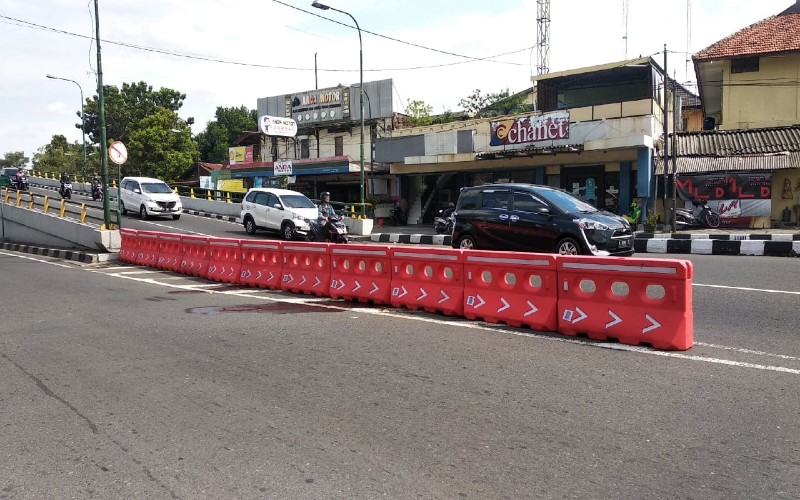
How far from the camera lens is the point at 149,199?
26.5 m

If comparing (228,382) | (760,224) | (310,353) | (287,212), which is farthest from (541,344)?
(760,224)

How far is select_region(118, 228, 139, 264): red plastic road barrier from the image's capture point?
1552 cm

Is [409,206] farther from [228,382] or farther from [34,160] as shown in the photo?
[34,160]

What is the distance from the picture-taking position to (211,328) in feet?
23.1

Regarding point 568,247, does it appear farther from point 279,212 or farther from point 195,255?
point 279,212

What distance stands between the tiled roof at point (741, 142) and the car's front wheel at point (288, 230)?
16.6m

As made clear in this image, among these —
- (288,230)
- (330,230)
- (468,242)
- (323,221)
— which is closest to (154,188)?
(288,230)

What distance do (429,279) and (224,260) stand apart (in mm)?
5573

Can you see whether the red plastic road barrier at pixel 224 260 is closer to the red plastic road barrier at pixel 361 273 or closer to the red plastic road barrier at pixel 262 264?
the red plastic road barrier at pixel 262 264

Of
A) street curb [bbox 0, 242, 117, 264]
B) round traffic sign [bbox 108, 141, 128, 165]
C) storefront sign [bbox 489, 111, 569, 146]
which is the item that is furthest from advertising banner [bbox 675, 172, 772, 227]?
street curb [bbox 0, 242, 117, 264]

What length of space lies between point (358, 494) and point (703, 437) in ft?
7.22

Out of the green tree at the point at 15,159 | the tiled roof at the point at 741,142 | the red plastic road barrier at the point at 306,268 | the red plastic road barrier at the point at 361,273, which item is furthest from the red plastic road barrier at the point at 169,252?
the green tree at the point at 15,159

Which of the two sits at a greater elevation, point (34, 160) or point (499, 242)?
point (34, 160)

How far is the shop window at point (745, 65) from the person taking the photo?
26.5 meters
